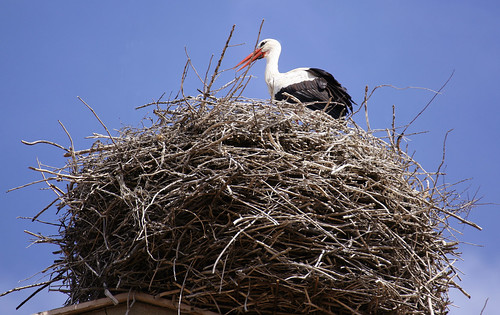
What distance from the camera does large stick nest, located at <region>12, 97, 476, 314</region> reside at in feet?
13.4

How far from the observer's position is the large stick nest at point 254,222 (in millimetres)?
4098

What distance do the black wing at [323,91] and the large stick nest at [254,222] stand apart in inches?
89.2

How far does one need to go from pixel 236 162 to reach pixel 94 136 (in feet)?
4.03

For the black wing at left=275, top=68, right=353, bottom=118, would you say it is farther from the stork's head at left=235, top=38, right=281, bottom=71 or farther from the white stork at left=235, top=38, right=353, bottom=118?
the stork's head at left=235, top=38, right=281, bottom=71

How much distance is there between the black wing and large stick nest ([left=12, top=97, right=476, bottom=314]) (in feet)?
7.43

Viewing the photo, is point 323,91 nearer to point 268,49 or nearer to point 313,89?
point 313,89

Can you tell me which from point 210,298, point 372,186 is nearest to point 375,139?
point 372,186

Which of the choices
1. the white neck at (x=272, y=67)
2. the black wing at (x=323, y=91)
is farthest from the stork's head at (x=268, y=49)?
the black wing at (x=323, y=91)

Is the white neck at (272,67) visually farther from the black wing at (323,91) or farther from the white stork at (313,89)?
the black wing at (323,91)

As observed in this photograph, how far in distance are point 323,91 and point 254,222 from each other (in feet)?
10.8

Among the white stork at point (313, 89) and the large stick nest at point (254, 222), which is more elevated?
the white stork at point (313, 89)

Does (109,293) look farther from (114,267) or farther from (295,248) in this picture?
(295,248)

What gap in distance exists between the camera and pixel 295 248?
13.5 ft

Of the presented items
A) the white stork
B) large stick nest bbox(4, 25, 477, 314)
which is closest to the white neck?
the white stork
